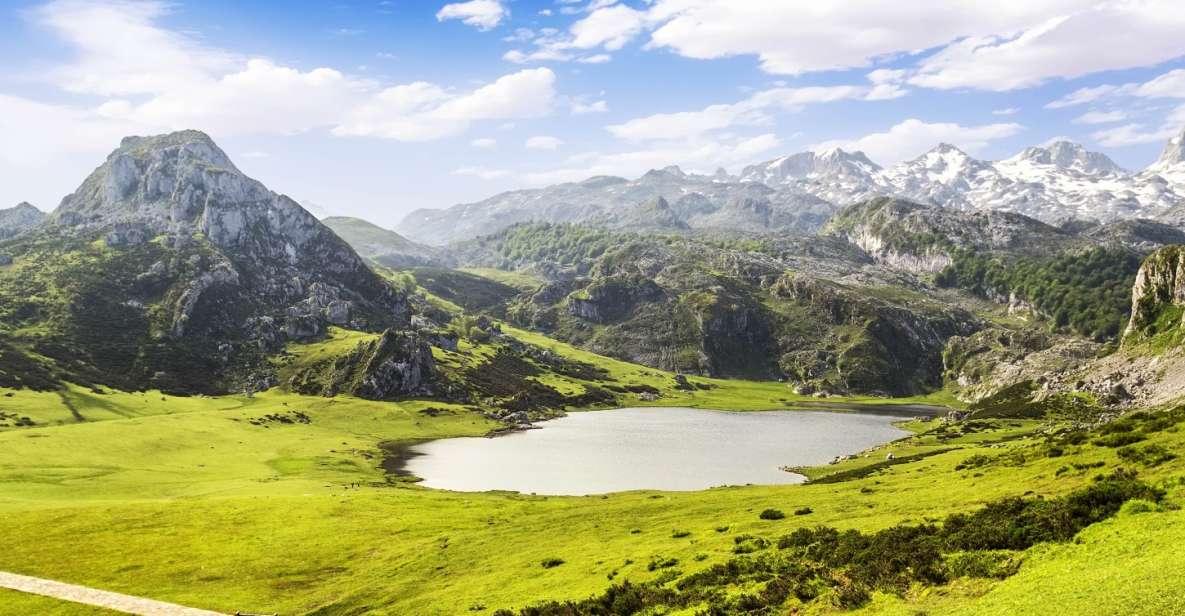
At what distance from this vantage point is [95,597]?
55125 mm

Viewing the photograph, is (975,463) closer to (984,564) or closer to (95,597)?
(984,564)

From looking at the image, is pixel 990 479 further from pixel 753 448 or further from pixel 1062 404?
pixel 1062 404

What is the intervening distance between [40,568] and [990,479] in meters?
82.9

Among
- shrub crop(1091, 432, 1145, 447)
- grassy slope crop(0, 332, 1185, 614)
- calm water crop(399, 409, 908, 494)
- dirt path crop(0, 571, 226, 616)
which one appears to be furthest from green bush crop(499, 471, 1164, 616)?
calm water crop(399, 409, 908, 494)

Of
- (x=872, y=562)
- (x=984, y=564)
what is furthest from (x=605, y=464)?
(x=984, y=564)

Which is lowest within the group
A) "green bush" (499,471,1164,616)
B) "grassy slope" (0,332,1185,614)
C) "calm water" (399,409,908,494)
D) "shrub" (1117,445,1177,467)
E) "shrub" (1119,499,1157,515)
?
"calm water" (399,409,908,494)

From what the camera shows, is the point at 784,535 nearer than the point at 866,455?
Yes

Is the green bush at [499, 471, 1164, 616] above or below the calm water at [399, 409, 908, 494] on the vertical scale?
above

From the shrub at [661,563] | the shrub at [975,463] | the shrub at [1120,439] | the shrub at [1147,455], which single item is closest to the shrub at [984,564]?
the shrub at [661,563]

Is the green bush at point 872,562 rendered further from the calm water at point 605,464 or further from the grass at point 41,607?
the calm water at point 605,464

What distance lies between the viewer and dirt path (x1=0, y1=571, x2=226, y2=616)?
2057 inches

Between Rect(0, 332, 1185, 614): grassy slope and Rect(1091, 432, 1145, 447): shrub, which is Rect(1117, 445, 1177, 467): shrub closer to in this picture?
Rect(0, 332, 1185, 614): grassy slope

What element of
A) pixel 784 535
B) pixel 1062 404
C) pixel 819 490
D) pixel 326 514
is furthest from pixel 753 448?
pixel 784 535

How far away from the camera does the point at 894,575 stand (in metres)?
34.4
